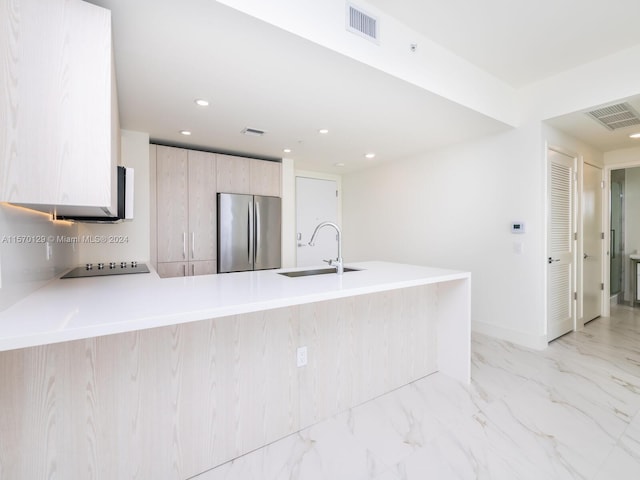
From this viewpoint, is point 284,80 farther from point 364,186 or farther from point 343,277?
point 364,186

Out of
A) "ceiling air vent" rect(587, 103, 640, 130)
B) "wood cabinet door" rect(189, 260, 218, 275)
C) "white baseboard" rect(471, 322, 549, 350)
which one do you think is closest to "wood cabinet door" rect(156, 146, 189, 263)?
"wood cabinet door" rect(189, 260, 218, 275)

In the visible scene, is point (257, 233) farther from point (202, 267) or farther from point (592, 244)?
point (592, 244)

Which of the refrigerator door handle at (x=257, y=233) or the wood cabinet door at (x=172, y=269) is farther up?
the refrigerator door handle at (x=257, y=233)

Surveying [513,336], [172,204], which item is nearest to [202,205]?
[172,204]

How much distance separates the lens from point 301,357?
6.04 ft

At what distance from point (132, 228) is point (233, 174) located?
1320 mm

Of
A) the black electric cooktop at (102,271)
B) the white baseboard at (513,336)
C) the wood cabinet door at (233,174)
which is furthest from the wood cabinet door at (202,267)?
the white baseboard at (513,336)

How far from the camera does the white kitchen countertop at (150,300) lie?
0.95 metres

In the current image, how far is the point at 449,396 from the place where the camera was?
218 centimetres

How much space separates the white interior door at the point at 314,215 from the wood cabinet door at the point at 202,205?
5.54ft

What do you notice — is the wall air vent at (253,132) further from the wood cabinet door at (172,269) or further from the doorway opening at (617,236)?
the doorway opening at (617,236)

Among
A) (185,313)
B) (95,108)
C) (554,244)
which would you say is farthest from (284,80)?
(554,244)

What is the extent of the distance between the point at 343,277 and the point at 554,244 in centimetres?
259

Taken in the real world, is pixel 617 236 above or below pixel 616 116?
below
